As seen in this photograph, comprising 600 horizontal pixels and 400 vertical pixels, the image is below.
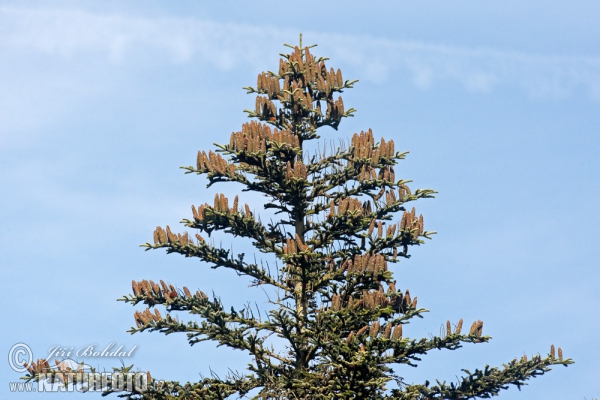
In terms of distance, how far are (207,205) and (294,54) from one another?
5282 millimetres

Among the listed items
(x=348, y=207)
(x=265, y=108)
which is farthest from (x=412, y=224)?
(x=265, y=108)

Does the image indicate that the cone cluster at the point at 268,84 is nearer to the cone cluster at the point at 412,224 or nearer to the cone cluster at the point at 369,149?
the cone cluster at the point at 369,149

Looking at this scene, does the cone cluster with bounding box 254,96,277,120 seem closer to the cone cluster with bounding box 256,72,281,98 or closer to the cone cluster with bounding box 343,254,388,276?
the cone cluster with bounding box 256,72,281,98

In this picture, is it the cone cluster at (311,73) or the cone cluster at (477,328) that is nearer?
the cone cluster at (477,328)

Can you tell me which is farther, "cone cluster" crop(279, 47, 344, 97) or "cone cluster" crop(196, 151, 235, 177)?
"cone cluster" crop(279, 47, 344, 97)

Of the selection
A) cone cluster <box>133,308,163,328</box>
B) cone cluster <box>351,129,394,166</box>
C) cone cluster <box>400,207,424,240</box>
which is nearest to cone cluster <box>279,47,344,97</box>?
cone cluster <box>351,129,394,166</box>

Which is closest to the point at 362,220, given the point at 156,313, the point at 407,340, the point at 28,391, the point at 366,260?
the point at 366,260

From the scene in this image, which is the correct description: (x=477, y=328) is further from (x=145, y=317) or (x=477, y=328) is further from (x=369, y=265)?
(x=145, y=317)

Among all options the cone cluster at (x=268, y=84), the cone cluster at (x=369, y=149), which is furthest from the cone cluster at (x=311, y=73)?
the cone cluster at (x=369, y=149)

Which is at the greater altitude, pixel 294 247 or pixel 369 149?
pixel 369 149

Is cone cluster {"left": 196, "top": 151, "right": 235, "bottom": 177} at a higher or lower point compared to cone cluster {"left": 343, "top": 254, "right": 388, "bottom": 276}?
higher

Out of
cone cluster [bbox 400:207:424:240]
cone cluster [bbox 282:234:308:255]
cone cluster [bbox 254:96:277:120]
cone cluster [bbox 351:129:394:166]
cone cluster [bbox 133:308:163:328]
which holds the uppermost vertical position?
cone cluster [bbox 254:96:277:120]

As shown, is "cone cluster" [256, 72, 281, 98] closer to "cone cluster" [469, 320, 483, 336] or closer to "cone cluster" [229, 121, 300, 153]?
"cone cluster" [229, 121, 300, 153]

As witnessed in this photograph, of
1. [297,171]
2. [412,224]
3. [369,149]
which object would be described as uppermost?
[369,149]
